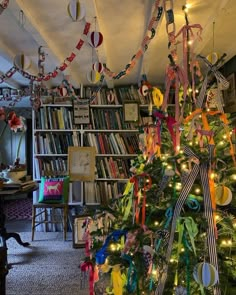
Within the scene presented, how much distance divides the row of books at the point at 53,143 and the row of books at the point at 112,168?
0.44 m

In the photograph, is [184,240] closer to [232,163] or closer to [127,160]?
[232,163]

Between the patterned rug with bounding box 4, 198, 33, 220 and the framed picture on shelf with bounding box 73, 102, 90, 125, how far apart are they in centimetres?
196

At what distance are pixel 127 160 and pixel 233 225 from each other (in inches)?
111

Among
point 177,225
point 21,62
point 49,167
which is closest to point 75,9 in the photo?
point 21,62

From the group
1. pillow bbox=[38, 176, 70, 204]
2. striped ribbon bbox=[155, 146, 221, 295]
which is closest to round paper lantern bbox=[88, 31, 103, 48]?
striped ribbon bbox=[155, 146, 221, 295]

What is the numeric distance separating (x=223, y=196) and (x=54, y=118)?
316 centimetres

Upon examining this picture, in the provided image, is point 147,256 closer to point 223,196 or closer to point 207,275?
point 207,275

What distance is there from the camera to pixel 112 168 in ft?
13.8

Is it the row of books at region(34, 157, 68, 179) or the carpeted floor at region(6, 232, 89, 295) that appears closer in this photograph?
the carpeted floor at region(6, 232, 89, 295)

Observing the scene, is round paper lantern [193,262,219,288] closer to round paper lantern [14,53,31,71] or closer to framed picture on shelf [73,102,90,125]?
round paper lantern [14,53,31,71]

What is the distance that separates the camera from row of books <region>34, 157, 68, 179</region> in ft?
13.8

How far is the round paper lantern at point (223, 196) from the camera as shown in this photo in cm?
147

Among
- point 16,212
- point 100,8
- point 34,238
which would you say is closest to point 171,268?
point 100,8

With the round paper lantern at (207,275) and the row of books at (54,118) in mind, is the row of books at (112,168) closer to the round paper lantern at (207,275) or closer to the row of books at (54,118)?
the row of books at (54,118)
